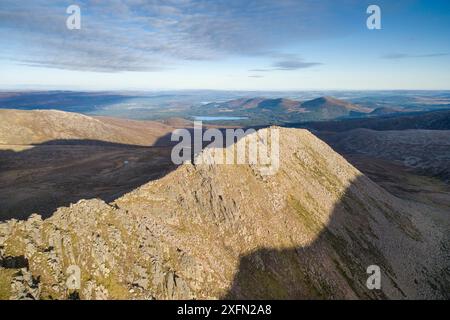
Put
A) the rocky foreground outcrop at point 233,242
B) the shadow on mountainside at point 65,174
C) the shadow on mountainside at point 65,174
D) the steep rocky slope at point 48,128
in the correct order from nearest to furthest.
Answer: the rocky foreground outcrop at point 233,242
the shadow on mountainside at point 65,174
the shadow on mountainside at point 65,174
the steep rocky slope at point 48,128

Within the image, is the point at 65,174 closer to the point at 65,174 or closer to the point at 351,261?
the point at 65,174

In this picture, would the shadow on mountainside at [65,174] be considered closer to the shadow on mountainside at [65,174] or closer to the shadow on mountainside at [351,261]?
the shadow on mountainside at [65,174]

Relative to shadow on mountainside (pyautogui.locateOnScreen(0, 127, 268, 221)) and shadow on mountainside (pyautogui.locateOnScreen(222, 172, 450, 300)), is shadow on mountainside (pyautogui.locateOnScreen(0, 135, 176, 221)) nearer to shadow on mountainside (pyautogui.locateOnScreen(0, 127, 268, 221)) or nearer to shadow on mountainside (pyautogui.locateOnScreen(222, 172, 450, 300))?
shadow on mountainside (pyautogui.locateOnScreen(0, 127, 268, 221))

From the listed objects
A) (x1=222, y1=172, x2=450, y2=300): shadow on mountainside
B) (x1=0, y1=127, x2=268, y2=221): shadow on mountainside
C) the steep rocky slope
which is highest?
the steep rocky slope

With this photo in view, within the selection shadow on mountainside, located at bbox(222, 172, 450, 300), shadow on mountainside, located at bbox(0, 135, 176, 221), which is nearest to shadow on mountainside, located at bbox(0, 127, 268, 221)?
shadow on mountainside, located at bbox(0, 135, 176, 221)

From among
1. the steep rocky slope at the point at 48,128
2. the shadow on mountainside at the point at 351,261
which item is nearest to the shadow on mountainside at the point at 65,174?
the shadow on mountainside at the point at 351,261
